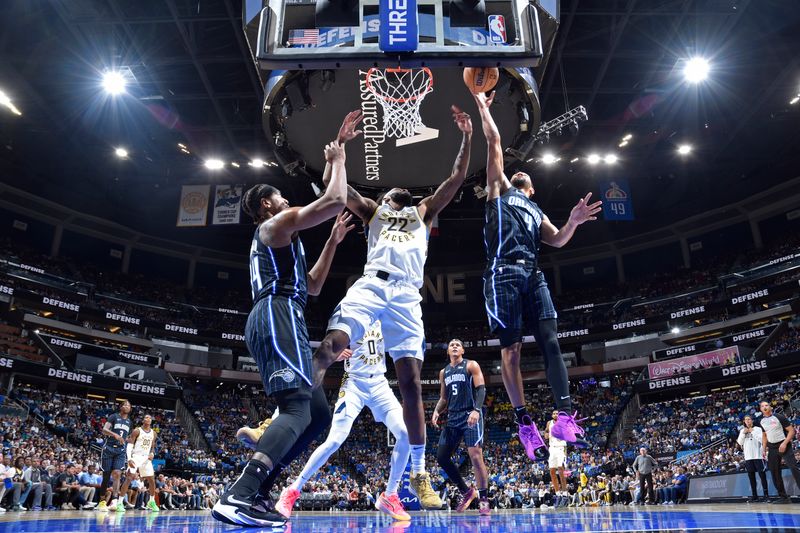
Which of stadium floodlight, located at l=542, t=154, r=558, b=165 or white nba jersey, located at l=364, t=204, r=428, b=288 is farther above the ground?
stadium floodlight, located at l=542, t=154, r=558, b=165

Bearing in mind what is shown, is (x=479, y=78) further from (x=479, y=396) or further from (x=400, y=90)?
(x=400, y=90)

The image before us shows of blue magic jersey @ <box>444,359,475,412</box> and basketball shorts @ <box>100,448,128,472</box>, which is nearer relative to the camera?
blue magic jersey @ <box>444,359,475,412</box>

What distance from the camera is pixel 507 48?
5113 mm

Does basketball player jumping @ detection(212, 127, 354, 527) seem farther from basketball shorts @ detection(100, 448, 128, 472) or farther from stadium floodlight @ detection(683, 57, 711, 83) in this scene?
stadium floodlight @ detection(683, 57, 711, 83)

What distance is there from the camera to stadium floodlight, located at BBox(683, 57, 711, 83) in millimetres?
17953

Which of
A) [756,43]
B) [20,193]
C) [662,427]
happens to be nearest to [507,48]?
[756,43]

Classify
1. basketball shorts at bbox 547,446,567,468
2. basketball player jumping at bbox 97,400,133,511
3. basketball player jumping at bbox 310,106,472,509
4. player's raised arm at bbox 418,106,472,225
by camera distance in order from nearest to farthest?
basketball player jumping at bbox 310,106,472,509 < player's raised arm at bbox 418,106,472,225 < basketball player jumping at bbox 97,400,133,511 < basketball shorts at bbox 547,446,567,468

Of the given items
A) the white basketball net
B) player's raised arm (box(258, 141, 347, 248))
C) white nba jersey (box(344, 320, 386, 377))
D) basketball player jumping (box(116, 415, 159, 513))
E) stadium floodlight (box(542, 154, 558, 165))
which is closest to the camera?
player's raised arm (box(258, 141, 347, 248))

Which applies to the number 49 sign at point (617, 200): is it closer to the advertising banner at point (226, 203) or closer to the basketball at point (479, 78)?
the advertising banner at point (226, 203)

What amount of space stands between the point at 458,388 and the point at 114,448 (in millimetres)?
6643

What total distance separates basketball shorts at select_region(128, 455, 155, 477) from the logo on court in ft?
29.9

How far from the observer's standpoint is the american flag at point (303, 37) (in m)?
5.32

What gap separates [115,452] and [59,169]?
20088mm

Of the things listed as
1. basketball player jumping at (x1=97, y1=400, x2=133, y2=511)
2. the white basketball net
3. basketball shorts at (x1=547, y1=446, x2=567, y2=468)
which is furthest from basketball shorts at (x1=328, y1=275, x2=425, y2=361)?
basketball shorts at (x1=547, y1=446, x2=567, y2=468)
